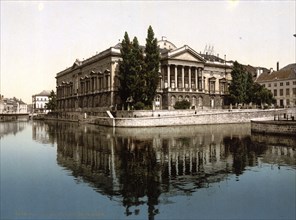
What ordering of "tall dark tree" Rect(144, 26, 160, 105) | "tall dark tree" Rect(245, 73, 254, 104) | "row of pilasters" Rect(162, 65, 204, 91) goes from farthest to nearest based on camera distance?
"tall dark tree" Rect(245, 73, 254, 104) → "row of pilasters" Rect(162, 65, 204, 91) → "tall dark tree" Rect(144, 26, 160, 105)

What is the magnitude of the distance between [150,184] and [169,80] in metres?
60.9

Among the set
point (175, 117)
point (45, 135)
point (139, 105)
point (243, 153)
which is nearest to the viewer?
point (243, 153)

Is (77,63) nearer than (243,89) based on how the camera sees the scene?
No

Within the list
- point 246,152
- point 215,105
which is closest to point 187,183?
point 246,152

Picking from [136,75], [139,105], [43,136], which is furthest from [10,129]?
[136,75]

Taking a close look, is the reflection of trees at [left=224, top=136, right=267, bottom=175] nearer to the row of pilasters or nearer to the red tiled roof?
the row of pilasters

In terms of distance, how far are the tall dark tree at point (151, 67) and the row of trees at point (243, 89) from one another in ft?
83.3

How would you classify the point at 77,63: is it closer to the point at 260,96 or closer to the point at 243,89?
the point at 243,89

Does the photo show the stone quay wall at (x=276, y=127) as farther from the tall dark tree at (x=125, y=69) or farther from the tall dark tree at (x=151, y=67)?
the tall dark tree at (x=125, y=69)

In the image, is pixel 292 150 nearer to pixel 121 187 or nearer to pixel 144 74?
pixel 121 187

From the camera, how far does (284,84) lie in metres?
96.1

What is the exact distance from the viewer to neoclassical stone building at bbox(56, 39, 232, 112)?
72.9 meters

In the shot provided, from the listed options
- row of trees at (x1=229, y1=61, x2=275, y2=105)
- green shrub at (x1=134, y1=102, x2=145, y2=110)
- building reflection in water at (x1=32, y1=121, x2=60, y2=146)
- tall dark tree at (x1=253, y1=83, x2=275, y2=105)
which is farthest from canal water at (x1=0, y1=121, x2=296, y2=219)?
tall dark tree at (x1=253, y1=83, x2=275, y2=105)

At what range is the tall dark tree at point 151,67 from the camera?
5916 centimetres
